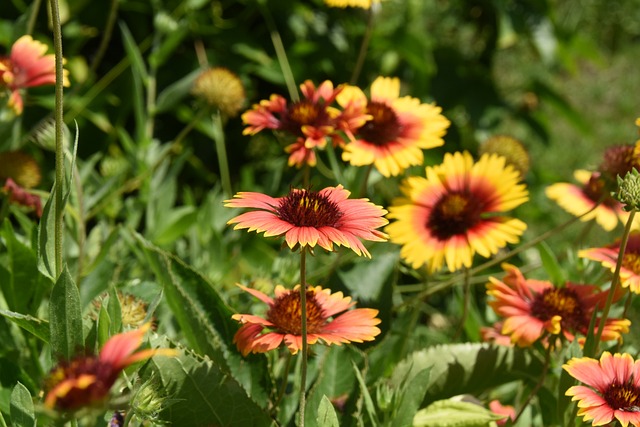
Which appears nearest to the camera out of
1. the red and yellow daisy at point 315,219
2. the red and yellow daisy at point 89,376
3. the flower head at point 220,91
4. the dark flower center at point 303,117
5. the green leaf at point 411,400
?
the red and yellow daisy at point 89,376

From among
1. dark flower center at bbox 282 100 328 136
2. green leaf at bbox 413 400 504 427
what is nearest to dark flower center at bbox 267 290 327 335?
green leaf at bbox 413 400 504 427

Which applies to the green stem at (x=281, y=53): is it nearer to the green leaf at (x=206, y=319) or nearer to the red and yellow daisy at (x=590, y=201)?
the red and yellow daisy at (x=590, y=201)

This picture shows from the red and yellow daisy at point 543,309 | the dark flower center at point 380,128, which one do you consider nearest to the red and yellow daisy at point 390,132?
the dark flower center at point 380,128

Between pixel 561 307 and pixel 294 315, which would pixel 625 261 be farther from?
pixel 294 315

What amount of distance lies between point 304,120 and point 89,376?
0.74 m

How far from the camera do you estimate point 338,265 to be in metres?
1.46

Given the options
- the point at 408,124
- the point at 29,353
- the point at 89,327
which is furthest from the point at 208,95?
the point at 89,327

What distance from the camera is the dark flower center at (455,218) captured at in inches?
53.8

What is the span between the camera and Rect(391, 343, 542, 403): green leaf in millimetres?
1295

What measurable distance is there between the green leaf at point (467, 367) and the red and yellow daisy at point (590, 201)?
0.99 feet

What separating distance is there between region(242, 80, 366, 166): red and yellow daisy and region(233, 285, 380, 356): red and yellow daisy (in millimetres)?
266

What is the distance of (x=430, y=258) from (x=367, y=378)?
0.72 ft

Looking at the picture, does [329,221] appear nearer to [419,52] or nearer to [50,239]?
[50,239]

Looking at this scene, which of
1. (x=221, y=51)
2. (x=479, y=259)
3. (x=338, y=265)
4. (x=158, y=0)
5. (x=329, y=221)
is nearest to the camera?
(x=329, y=221)
